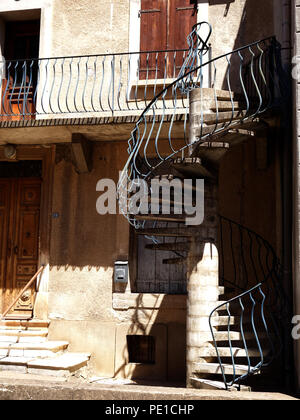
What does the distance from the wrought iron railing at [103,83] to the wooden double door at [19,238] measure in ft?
4.01

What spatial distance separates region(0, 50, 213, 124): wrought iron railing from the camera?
811 cm

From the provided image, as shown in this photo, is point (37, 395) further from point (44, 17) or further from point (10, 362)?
point (44, 17)

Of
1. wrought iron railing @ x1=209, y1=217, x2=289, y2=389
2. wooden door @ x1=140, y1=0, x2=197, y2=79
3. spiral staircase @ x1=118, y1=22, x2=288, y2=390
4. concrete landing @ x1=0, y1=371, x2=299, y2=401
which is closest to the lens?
concrete landing @ x1=0, y1=371, x2=299, y2=401

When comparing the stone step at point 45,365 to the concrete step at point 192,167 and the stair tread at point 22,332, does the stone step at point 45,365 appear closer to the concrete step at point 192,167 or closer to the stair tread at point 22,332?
the stair tread at point 22,332

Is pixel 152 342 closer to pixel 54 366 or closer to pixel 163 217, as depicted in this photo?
pixel 54 366

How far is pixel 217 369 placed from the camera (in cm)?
577

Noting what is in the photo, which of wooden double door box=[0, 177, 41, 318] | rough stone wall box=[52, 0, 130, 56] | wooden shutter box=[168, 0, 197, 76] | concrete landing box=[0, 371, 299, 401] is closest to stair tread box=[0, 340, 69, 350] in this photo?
wooden double door box=[0, 177, 41, 318]

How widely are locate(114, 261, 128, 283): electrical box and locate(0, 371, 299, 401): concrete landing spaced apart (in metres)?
2.50

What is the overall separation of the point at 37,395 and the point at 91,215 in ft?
11.1

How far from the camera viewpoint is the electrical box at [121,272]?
7734 mm

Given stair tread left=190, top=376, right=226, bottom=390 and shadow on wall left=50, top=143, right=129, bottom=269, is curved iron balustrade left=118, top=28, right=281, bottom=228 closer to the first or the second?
shadow on wall left=50, top=143, right=129, bottom=269

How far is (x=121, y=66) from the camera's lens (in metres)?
8.24

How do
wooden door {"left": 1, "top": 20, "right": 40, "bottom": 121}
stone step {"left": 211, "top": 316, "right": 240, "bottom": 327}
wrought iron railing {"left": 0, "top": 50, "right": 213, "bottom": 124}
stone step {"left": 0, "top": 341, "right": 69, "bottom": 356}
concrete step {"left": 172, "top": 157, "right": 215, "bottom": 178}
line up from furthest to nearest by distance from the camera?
wooden door {"left": 1, "top": 20, "right": 40, "bottom": 121} < wrought iron railing {"left": 0, "top": 50, "right": 213, "bottom": 124} < stone step {"left": 0, "top": 341, "right": 69, "bottom": 356} < stone step {"left": 211, "top": 316, "right": 240, "bottom": 327} < concrete step {"left": 172, "top": 157, "right": 215, "bottom": 178}

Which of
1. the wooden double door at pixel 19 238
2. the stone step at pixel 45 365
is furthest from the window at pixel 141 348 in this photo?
the wooden double door at pixel 19 238
